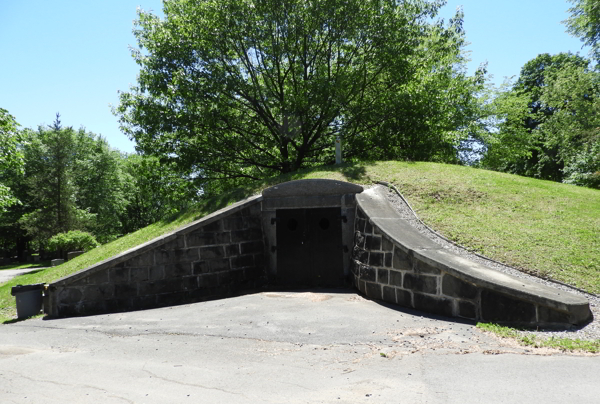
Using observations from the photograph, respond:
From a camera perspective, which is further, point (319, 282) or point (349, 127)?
point (349, 127)

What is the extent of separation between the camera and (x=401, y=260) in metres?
7.85

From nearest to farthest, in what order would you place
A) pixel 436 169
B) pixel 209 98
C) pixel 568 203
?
pixel 568 203
pixel 436 169
pixel 209 98

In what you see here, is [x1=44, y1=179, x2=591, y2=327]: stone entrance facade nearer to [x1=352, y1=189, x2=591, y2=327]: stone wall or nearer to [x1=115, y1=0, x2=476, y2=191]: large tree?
[x1=352, y1=189, x2=591, y2=327]: stone wall

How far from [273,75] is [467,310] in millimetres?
15065

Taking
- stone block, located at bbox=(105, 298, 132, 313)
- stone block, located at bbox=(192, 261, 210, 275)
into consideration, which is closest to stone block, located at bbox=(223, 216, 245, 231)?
stone block, located at bbox=(192, 261, 210, 275)

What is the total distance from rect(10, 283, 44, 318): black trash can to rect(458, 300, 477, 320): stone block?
28.0ft

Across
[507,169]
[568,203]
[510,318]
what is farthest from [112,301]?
[507,169]

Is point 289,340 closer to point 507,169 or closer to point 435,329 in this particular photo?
point 435,329

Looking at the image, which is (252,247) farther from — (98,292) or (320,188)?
(98,292)

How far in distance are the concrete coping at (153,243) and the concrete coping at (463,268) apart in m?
3.22

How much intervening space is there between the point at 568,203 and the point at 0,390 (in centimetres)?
1103

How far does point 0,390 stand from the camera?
4.39 metres

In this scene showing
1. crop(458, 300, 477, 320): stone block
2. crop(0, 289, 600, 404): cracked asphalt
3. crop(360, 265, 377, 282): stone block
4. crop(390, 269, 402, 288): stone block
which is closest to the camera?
crop(0, 289, 600, 404): cracked asphalt

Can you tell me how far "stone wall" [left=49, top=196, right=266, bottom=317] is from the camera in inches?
356
